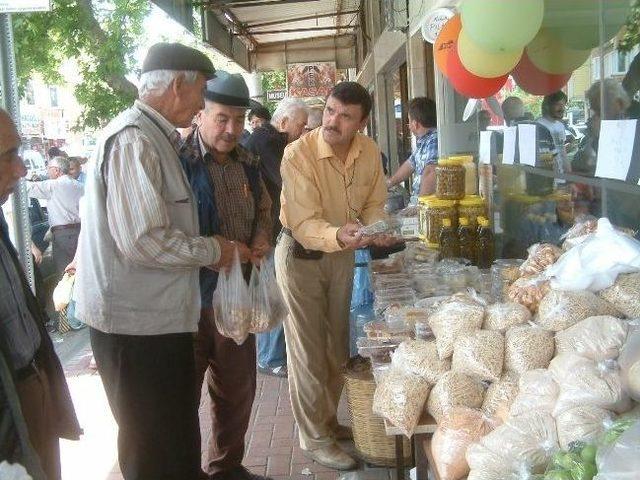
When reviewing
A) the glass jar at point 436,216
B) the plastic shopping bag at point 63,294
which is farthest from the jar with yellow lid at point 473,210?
the plastic shopping bag at point 63,294

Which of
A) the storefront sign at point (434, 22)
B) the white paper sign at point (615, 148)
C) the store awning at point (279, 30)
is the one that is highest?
the store awning at point (279, 30)

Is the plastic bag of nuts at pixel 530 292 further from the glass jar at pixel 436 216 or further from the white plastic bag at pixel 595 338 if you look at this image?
the glass jar at pixel 436 216

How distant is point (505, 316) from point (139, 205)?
1384mm

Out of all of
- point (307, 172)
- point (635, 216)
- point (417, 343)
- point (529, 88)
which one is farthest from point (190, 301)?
point (529, 88)

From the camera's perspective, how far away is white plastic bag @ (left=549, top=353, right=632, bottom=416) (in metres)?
2.15

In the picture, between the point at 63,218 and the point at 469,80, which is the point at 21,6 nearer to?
the point at 469,80

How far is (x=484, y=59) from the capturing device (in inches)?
164

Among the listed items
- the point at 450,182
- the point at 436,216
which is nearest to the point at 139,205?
the point at 436,216

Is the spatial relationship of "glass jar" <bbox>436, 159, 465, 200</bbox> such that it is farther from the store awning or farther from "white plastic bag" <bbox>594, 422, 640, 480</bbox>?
"white plastic bag" <bbox>594, 422, 640, 480</bbox>

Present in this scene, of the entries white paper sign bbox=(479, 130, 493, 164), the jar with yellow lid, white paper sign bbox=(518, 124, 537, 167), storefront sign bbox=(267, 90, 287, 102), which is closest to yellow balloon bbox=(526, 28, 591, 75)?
white paper sign bbox=(518, 124, 537, 167)

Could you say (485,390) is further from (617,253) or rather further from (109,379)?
(109,379)

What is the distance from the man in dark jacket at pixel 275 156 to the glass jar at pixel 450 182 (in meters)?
1.15

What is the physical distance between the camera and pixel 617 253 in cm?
273

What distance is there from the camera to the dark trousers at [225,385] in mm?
3484
